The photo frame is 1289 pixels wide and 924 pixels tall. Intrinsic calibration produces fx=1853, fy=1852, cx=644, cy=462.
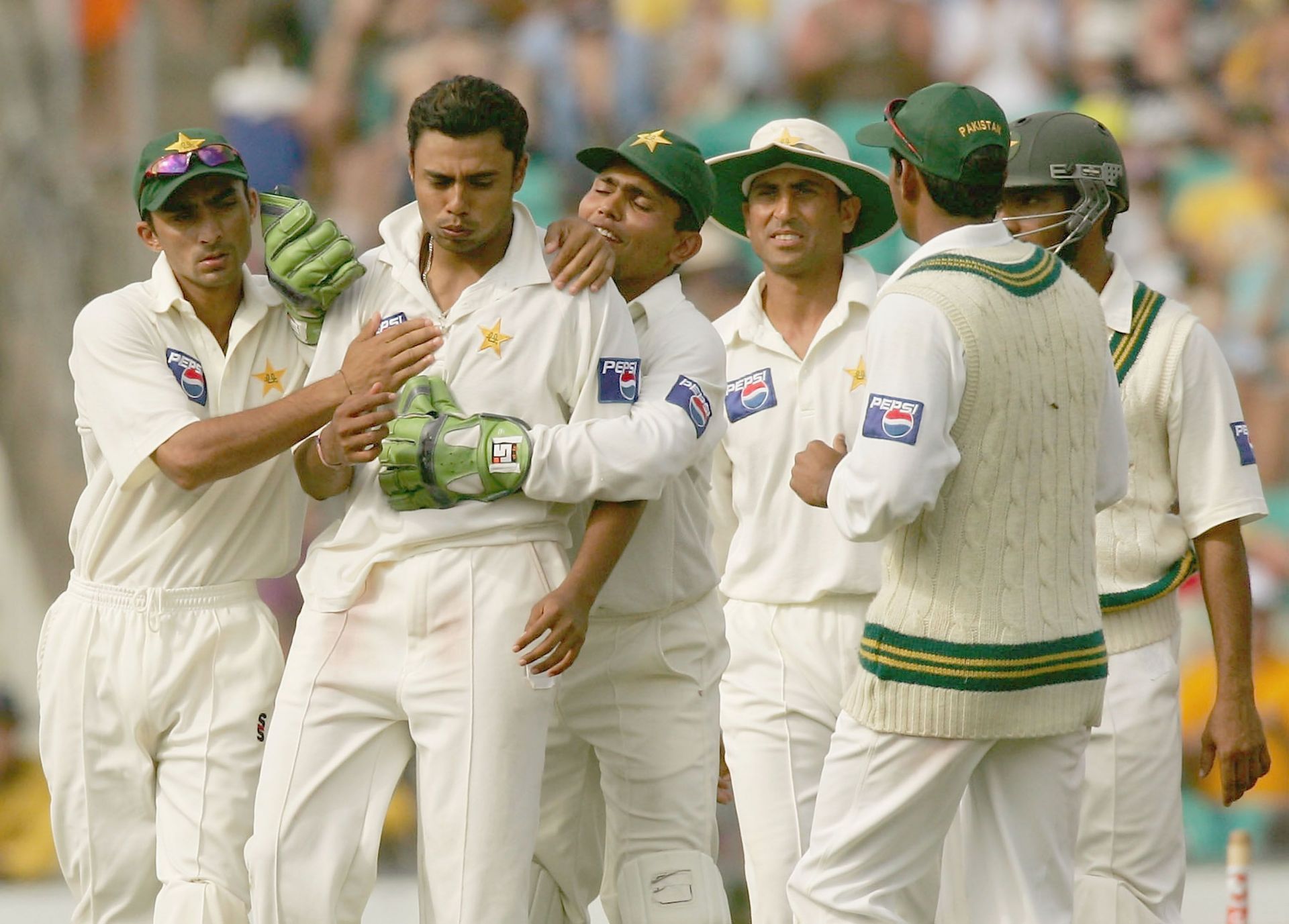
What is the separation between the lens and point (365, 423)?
350 centimetres

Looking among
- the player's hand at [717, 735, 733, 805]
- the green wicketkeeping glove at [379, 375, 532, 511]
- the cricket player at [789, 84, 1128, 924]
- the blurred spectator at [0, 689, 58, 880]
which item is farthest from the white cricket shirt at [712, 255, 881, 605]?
the blurred spectator at [0, 689, 58, 880]

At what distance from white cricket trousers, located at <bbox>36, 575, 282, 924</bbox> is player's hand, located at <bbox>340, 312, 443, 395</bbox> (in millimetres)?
825

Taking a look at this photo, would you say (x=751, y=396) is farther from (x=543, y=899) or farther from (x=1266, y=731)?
(x=1266, y=731)

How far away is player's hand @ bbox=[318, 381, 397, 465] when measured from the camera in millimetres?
3504

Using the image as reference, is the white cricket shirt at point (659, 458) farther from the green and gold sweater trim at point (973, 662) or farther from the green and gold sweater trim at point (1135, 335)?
the green and gold sweater trim at point (1135, 335)

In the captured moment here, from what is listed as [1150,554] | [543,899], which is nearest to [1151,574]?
[1150,554]

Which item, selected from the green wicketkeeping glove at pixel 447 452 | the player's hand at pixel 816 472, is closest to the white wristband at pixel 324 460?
the green wicketkeeping glove at pixel 447 452

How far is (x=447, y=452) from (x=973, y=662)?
1.04 m

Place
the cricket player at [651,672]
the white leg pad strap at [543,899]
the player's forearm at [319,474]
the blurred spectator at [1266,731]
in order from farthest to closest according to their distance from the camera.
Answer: the blurred spectator at [1266,731]
the white leg pad strap at [543,899]
the cricket player at [651,672]
the player's forearm at [319,474]

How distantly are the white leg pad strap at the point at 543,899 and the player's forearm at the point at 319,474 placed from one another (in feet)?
3.61

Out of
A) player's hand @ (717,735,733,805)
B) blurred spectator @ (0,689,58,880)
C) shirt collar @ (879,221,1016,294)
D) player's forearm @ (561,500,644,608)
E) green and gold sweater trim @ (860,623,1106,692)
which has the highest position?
shirt collar @ (879,221,1016,294)

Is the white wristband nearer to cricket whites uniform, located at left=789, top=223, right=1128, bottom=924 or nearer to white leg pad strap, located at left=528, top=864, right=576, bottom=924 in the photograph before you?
cricket whites uniform, located at left=789, top=223, right=1128, bottom=924

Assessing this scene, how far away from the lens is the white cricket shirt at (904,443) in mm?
3164

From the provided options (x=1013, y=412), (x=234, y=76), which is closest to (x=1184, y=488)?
(x=1013, y=412)
